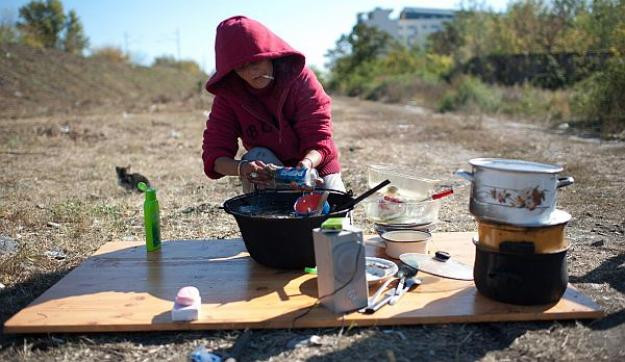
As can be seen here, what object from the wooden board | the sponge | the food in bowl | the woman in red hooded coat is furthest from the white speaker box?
the woman in red hooded coat

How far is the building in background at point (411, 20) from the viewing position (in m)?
77.4

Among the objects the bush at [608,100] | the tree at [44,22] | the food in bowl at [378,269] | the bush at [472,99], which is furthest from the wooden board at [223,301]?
the tree at [44,22]

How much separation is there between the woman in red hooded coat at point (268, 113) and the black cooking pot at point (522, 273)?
971 mm

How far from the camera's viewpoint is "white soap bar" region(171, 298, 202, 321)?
1.92 metres

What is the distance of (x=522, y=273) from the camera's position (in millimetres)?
1907

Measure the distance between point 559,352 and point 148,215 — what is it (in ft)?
6.31

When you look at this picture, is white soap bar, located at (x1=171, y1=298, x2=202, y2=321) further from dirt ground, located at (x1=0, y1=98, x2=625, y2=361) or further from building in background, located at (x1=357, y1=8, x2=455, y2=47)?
building in background, located at (x1=357, y1=8, x2=455, y2=47)

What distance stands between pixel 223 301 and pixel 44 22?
3147cm

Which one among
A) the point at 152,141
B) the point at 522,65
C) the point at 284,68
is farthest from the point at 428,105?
the point at 284,68

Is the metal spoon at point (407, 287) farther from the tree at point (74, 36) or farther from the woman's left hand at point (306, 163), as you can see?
the tree at point (74, 36)

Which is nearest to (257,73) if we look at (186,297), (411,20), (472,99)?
(186,297)

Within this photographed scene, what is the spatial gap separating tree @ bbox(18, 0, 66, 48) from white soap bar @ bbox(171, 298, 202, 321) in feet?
95.5

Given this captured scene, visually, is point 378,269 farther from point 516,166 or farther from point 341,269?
point 516,166

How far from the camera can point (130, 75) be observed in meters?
24.9
